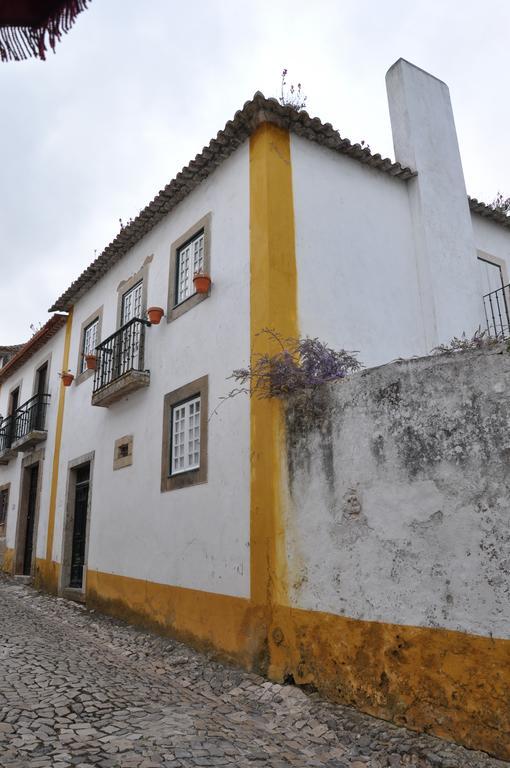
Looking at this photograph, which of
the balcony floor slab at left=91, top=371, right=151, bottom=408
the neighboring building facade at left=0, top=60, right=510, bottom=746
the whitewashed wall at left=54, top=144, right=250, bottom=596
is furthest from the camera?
the balcony floor slab at left=91, top=371, right=151, bottom=408

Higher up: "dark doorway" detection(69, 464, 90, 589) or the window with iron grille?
the window with iron grille

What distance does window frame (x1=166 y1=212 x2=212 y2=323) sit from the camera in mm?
7445

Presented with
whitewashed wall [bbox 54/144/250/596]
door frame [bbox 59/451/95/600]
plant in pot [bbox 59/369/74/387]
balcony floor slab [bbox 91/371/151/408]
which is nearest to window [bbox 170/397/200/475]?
whitewashed wall [bbox 54/144/250/596]

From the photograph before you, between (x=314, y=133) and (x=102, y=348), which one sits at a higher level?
(x=314, y=133)

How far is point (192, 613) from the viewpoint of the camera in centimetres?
645

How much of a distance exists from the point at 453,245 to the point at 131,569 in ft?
20.7

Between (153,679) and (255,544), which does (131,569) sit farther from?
(255,544)

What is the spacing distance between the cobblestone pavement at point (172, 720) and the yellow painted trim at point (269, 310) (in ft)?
2.99

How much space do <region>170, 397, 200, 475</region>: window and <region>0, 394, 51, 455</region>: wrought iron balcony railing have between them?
6244mm

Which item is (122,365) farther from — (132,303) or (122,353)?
(132,303)

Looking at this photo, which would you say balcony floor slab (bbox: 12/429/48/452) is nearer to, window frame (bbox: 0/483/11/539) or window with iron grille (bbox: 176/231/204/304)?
window frame (bbox: 0/483/11/539)

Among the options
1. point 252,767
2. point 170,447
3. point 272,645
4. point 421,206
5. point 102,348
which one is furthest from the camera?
point 102,348

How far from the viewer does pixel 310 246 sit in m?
6.68

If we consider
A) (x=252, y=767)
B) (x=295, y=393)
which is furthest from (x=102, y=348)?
(x=252, y=767)
